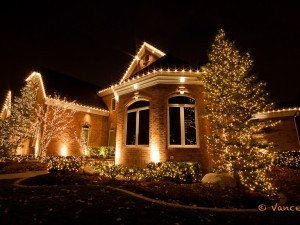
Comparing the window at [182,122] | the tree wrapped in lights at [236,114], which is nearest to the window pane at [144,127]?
the window at [182,122]

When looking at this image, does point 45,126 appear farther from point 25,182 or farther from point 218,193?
point 218,193

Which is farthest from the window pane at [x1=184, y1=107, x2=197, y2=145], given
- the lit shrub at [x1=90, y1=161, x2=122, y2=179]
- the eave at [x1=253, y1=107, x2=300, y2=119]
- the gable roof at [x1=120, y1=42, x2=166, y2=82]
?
the eave at [x1=253, y1=107, x2=300, y2=119]

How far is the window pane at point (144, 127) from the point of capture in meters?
10.8

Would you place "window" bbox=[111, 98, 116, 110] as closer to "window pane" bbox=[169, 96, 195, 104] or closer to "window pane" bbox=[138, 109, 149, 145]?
"window pane" bbox=[138, 109, 149, 145]

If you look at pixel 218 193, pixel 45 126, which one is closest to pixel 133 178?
pixel 218 193

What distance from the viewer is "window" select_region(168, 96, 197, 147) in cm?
1001

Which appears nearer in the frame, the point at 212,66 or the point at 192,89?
the point at 212,66

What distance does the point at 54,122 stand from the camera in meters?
15.6

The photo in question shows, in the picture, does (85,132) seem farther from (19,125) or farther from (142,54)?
(142,54)

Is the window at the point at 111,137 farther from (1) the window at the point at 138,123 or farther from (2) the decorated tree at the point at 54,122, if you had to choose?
(1) the window at the point at 138,123

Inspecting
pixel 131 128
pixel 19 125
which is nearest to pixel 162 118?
pixel 131 128

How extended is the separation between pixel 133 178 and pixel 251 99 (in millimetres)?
6401

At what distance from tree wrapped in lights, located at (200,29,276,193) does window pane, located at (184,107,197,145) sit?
0.89m

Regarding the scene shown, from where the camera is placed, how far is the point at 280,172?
1080cm
